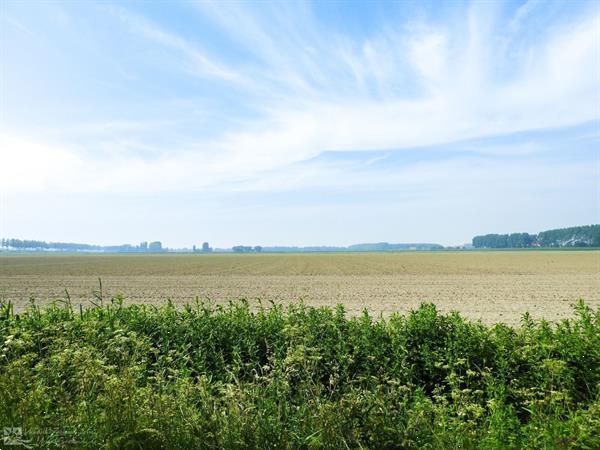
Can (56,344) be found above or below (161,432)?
above

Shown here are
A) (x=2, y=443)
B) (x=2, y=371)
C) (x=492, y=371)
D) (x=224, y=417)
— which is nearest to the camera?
(x=2, y=443)

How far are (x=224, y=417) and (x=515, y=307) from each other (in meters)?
25.3

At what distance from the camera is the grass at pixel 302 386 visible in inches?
137

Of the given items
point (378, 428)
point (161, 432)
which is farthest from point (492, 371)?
point (161, 432)

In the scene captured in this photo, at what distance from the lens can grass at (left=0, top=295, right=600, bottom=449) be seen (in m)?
3.47

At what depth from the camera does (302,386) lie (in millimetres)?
4098

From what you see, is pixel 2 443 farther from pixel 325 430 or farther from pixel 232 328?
pixel 232 328

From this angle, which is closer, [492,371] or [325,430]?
[325,430]

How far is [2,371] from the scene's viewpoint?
499 cm

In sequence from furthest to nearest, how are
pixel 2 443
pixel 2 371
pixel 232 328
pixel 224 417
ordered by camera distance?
1. pixel 232 328
2. pixel 2 371
3. pixel 224 417
4. pixel 2 443

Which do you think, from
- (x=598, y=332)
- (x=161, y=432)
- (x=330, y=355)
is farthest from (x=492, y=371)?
(x=161, y=432)

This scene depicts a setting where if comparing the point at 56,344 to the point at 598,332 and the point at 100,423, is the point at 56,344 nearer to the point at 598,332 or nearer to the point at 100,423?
the point at 100,423

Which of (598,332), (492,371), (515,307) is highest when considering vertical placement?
(598,332)

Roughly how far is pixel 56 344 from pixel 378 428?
4.22 meters
